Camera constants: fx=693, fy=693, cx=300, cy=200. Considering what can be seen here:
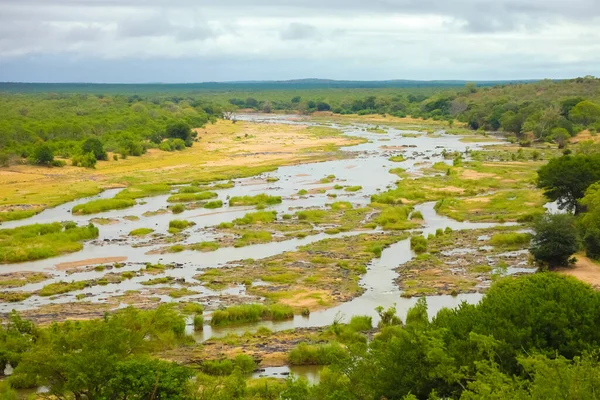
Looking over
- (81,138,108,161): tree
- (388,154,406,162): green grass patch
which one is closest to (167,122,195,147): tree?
(81,138,108,161): tree

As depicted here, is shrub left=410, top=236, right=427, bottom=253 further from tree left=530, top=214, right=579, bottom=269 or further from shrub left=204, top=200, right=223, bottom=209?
shrub left=204, top=200, right=223, bottom=209

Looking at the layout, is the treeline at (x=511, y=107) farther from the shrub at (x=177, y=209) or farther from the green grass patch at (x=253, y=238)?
the green grass patch at (x=253, y=238)

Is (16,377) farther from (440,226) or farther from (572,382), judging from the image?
(440,226)

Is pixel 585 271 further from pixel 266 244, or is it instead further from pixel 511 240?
pixel 266 244

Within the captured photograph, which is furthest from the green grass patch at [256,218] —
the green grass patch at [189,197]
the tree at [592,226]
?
the tree at [592,226]

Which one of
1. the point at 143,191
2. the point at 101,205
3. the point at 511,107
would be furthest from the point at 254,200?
the point at 511,107

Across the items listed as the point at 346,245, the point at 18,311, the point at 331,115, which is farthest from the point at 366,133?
the point at 18,311
